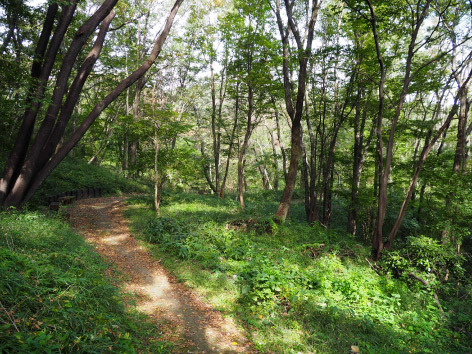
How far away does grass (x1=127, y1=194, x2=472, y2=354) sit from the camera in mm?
4703

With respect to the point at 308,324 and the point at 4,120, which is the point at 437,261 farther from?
the point at 4,120

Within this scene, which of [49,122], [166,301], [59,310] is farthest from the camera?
[49,122]

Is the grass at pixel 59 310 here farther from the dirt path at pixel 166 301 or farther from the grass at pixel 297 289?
the grass at pixel 297 289

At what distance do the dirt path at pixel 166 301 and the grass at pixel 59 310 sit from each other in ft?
1.35

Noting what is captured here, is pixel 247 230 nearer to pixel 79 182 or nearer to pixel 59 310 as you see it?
pixel 59 310

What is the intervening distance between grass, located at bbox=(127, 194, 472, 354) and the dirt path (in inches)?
11.6

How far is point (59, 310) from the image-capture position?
3049 mm

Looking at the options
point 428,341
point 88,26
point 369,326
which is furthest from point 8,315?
point 88,26

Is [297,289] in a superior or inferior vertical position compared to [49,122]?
inferior

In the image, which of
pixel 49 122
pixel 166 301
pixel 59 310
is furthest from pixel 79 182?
pixel 59 310

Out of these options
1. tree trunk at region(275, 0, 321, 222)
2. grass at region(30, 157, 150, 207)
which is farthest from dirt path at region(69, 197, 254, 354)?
tree trunk at region(275, 0, 321, 222)

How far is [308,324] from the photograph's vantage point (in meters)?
4.91

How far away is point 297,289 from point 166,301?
8.97 feet

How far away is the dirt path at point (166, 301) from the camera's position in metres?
4.52
